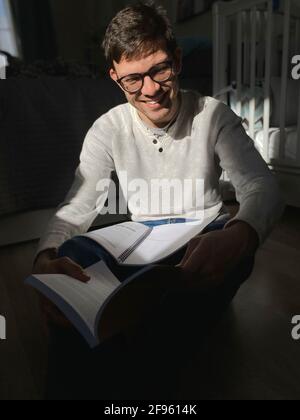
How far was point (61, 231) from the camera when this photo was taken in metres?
0.68

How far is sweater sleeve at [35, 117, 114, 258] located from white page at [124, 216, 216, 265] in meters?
0.16

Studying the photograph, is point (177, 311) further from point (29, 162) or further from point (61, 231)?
point (29, 162)

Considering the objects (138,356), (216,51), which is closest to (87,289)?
(138,356)

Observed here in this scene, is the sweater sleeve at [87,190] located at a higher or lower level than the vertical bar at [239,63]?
lower

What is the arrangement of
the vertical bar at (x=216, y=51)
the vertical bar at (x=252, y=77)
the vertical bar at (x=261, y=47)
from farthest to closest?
the vertical bar at (x=261, y=47) → the vertical bar at (x=216, y=51) → the vertical bar at (x=252, y=77)

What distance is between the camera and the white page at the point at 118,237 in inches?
23.5

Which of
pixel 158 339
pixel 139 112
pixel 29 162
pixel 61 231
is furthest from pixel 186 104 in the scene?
pixel 29 162

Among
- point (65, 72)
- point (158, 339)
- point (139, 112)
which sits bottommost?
point (158, 339)

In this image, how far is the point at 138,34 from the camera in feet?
2.07

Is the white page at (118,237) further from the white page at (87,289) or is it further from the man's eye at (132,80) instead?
the man's eye at (132,80)

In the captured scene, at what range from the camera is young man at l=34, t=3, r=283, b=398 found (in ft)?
1.79

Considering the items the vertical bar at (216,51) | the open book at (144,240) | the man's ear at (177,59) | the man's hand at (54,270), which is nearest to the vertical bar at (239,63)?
the vertical bar at (216,51)

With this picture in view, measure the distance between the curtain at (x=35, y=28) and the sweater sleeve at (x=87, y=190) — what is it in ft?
8.39

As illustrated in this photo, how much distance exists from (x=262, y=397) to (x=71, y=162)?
43.4 inches
